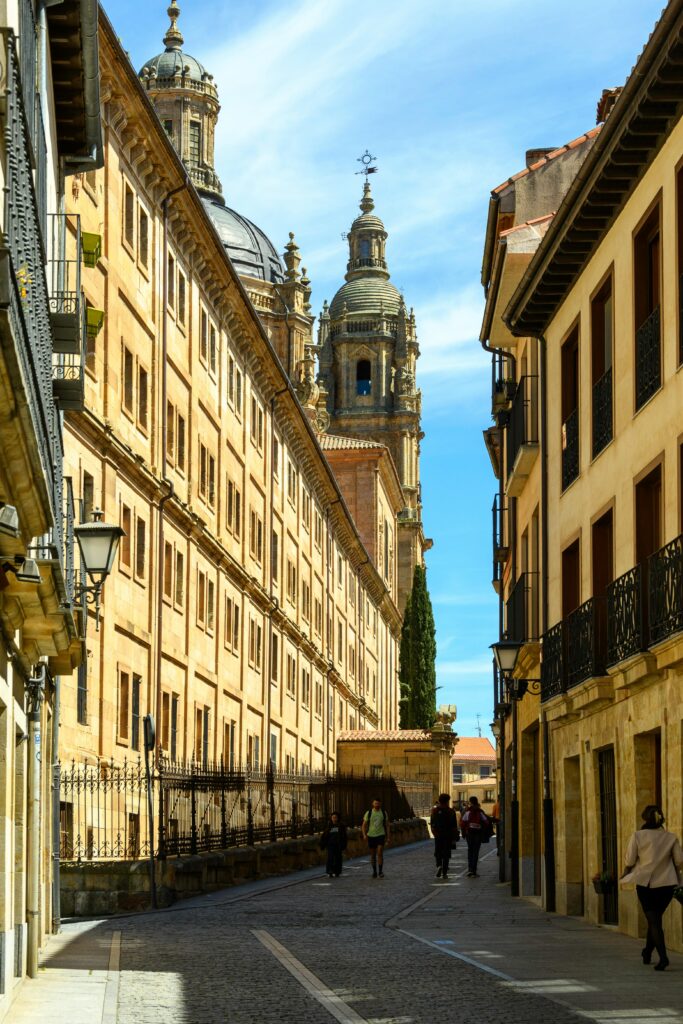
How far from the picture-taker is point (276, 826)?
40.2m

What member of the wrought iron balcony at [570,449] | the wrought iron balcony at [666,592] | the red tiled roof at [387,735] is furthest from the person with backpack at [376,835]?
the red tiled roof at [387,735]

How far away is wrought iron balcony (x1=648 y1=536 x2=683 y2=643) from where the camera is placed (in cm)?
1750

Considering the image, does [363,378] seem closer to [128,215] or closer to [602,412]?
[128,215]

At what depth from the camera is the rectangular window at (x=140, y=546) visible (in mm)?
38000

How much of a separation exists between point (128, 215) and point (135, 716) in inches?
410

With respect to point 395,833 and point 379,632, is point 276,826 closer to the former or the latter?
point 395,833

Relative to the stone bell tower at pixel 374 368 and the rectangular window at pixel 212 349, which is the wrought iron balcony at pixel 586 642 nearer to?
the rectangular window at pixel 212 349

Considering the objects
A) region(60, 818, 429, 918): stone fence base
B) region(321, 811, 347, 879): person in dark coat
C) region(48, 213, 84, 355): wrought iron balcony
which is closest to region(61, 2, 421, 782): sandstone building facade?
region(60, 818, 429, 918): stone fence base

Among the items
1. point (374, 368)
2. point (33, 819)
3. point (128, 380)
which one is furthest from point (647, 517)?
point (374, 368)

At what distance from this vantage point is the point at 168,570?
4144 cm

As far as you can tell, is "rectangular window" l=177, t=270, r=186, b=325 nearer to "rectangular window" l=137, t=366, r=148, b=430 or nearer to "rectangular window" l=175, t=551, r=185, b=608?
"rectangular window" l=137, t=366, r=148, b=430

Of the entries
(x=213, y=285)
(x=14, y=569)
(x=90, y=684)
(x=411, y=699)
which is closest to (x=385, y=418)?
(x=411, y=699)

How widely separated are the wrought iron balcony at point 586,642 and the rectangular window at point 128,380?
51.7 feet

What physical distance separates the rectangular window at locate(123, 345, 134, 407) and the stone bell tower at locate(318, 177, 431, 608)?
9934 cm
